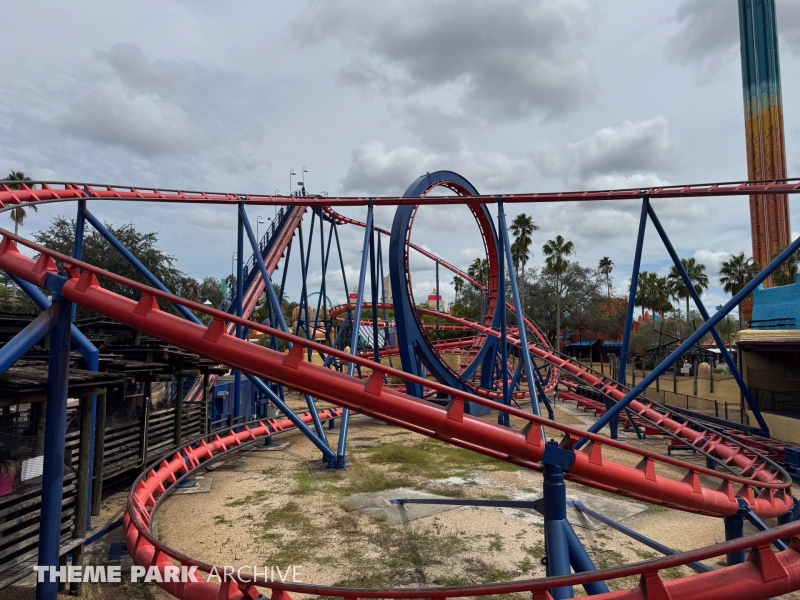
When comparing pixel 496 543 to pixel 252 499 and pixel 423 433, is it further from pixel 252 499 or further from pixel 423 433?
pixel 252 499

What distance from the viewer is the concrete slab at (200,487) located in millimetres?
10477

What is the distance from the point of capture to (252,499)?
33.0 ft

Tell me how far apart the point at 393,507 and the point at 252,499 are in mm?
2762

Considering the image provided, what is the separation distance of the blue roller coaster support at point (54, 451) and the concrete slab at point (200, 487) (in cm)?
497

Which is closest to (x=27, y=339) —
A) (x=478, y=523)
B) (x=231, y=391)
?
(x=478, y=523)

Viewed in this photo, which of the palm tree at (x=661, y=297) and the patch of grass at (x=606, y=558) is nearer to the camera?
the patch of grass at (x=606, y=558)

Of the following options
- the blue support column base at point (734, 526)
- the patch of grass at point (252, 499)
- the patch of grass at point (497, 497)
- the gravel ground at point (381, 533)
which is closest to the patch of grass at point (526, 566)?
the gravel ground at point (381, 533)

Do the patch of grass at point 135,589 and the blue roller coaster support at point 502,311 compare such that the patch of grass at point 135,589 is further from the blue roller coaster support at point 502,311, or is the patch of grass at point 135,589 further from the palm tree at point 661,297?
the palm tree at point 661,297

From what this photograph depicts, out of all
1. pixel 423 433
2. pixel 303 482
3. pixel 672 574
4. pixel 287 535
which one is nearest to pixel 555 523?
pixel 423 433

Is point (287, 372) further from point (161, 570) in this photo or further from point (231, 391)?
point (231, 391)

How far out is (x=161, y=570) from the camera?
5.49m

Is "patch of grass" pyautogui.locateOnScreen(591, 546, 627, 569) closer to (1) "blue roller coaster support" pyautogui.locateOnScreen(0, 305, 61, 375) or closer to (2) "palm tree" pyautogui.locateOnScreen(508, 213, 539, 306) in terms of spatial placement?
(1) "blue roller coaster support" pyautogui.locateOnScreen(0, 305, 61, 375)

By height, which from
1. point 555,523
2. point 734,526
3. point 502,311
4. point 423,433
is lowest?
point 734,526

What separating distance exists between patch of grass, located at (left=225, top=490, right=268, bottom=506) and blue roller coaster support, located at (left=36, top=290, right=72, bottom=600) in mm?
4305
